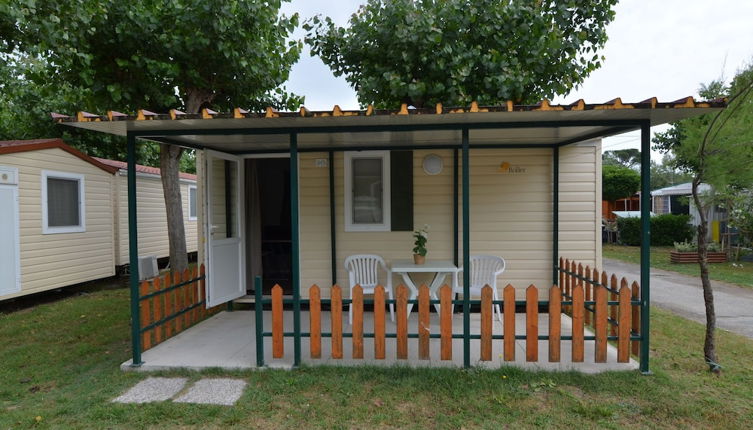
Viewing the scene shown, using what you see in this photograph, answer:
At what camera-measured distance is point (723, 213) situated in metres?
15.0

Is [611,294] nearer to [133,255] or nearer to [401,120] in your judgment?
[401,120]

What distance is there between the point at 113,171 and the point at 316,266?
5515mm

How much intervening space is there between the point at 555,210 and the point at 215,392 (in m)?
4.24

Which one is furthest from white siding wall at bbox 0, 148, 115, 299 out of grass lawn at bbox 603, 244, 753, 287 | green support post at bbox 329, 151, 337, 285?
grass lawn at bbox 603, 244, 753, 287

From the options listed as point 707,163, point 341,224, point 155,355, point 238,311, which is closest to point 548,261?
point 707,163

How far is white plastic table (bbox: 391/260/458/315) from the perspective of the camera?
5.02 meters

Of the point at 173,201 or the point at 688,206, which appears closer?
the point at 173,201

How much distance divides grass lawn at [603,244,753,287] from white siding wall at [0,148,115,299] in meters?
12.2

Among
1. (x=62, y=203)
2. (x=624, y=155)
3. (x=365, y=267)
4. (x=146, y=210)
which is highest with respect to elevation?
(x=624, y=155)

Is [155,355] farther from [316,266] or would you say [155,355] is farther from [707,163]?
[707,163]

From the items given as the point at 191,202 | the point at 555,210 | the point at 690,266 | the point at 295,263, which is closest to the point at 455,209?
the point at 555,210

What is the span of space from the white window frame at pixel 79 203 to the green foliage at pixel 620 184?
65.4 ft

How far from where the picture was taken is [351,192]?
5.70 m

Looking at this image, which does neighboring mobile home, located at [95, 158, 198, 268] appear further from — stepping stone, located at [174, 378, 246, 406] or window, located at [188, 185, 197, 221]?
stepping stone, located at [174, 378, 246, 406]
